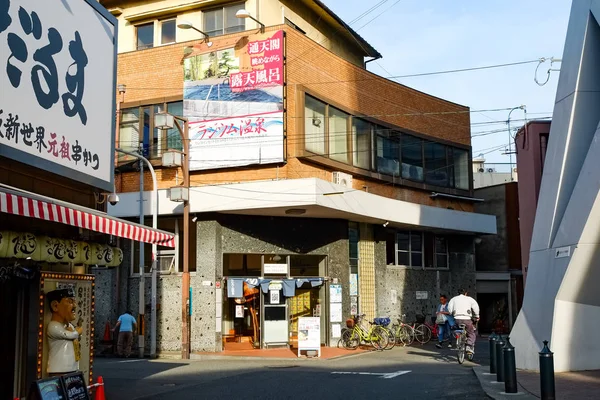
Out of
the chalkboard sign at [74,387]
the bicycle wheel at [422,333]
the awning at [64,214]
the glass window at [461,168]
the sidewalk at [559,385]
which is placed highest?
the glass window at [461,168]

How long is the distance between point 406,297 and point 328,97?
31.2 ft

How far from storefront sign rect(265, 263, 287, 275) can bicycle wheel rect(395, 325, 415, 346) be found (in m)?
4.97

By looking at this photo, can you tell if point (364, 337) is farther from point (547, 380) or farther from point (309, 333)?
point (547, 380)

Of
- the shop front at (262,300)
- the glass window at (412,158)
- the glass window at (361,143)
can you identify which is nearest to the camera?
the shop front at (262,300)

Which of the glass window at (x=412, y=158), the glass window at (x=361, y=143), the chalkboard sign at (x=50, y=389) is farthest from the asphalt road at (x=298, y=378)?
the glass window at (x=412, y=158)

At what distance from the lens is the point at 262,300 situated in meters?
23.8

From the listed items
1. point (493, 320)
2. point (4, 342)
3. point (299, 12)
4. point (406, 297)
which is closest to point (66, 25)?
Answer: point (4, 342)

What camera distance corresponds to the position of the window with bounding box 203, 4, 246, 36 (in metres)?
25.9

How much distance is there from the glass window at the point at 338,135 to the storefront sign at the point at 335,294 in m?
4.59

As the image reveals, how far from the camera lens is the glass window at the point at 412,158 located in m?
28.5

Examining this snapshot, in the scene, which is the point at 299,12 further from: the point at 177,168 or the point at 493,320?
the point at 493,320

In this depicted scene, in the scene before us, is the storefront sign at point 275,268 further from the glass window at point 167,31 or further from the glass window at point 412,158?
the glass window at point 167,31

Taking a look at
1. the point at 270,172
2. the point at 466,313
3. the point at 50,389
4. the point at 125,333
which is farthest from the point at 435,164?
the point at 50,389

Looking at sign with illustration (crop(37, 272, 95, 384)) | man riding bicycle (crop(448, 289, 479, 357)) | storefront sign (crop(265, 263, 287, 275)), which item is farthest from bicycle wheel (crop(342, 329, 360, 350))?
sign with illustration (crop(37, 272, 95, 384))
